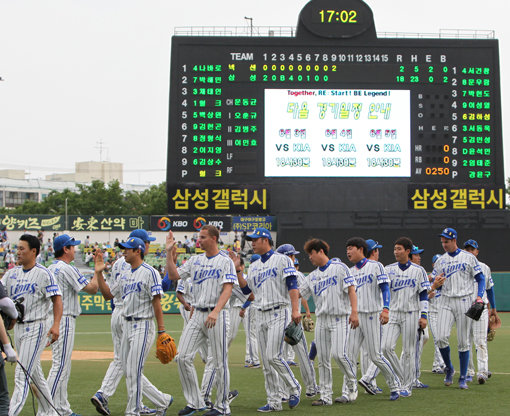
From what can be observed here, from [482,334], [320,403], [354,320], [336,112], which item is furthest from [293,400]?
[336,112]

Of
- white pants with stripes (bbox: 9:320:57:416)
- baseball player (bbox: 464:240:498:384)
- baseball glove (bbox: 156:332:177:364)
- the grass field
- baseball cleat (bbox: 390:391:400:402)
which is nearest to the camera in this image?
white pants with stripes (bbox: 9:320:57:416)

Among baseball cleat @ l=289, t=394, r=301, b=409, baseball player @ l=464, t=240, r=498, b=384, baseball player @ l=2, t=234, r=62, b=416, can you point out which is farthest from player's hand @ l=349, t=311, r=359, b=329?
baseball player @ l=2, t=234, r=62, b=416

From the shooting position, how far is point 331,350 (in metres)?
9.26

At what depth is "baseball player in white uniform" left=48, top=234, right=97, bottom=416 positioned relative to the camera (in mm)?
8203

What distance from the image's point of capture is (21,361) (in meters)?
7.39

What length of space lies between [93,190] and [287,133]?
5053 centimetres

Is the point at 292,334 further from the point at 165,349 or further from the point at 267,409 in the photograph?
the point at 165,349

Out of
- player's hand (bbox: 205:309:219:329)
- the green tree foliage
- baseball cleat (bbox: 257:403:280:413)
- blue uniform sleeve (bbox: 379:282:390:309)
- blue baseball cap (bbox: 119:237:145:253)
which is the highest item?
the green tree foliage

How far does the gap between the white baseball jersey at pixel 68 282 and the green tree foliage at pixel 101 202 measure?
63.5m

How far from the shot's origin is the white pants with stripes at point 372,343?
9.54 metres

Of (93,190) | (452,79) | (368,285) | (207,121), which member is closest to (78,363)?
(368,285)

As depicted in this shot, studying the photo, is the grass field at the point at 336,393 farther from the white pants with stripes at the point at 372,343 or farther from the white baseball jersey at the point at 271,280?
the white baseball jersey at the point at 271,280

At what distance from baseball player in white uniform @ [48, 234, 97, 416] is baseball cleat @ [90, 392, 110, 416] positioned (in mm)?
240

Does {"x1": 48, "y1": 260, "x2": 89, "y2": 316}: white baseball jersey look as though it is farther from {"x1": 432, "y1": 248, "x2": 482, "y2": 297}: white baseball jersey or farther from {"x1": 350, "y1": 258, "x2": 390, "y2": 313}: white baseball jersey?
{"x1": 432, "y1": 248, "x2": 482, "y2": 297}: white baseball jersey
